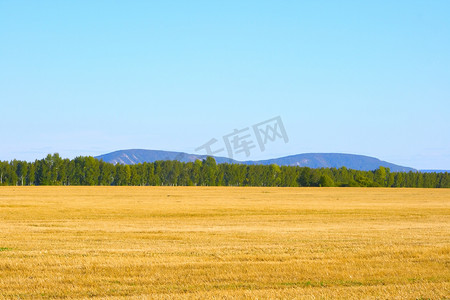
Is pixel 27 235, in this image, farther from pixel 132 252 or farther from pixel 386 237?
pixel 386 237

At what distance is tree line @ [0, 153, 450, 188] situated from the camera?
153 m

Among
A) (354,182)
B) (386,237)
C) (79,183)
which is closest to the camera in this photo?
(386,237)

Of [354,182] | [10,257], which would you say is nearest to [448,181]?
[354,182]

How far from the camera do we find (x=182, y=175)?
166000mm

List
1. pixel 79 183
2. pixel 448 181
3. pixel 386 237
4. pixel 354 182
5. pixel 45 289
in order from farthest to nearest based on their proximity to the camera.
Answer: pixel 448 181, pixel 79 183, pixel 354 182, pixel 386 237, pixel 45 289

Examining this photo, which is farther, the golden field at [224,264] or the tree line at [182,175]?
the tree line at [182,175]

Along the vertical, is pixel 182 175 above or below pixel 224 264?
above

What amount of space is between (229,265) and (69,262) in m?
4.63

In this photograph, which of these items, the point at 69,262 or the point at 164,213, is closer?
the point at 69,262

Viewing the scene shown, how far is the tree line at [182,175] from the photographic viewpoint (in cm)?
15262

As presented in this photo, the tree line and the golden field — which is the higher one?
the tree line

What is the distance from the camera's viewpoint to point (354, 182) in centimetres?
14650

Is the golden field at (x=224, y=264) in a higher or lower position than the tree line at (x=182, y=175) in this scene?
lower

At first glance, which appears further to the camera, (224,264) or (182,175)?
(182,175)
